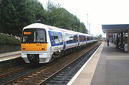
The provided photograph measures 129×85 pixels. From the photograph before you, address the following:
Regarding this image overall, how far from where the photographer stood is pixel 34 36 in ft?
43.3

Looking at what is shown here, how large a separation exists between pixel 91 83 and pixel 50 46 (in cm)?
603

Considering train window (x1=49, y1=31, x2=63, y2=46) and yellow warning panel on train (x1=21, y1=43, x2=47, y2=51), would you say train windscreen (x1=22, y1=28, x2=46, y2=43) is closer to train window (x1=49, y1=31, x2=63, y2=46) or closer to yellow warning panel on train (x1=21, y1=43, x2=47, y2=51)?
yellow warning panel on train (x1=21, y1=43, x2=47, y2=51)

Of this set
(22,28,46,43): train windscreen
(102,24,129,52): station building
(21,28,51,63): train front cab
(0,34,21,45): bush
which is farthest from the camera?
(102,24,129,52): station building

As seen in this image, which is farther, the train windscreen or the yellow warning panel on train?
the train windscreen

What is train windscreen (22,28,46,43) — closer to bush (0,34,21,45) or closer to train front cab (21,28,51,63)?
train front cab (21,28,51,63)

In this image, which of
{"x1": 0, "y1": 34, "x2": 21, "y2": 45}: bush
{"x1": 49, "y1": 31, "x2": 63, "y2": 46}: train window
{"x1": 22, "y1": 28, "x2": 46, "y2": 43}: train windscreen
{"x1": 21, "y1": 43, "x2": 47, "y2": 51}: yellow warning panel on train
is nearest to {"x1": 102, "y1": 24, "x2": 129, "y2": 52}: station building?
{"x1": 49, "y1": 31, "x2": 63, "y2": 46}: train window

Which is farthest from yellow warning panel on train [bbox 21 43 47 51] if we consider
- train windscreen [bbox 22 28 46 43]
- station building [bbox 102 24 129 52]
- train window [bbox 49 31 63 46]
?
station building [bbox 102 24 129 52]

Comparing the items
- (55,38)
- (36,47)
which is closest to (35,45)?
(36,47)

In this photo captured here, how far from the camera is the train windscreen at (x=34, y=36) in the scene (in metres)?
13.1

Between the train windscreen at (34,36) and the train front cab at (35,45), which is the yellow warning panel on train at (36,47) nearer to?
the train front cab at (35,45)

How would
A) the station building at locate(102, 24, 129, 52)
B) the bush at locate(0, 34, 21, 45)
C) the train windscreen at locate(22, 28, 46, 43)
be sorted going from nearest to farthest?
1. the train windscreen at locate(22, 28, 46, 43)
2. the bush at locate(0, 34, 21, 45)
3. the station building at locate(102, 24, 129, 52)

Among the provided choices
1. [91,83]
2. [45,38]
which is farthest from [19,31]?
[91,83]

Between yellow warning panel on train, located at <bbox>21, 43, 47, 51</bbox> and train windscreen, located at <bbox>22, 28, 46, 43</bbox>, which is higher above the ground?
train windscreen, located at <bbox>22, 28, 46, 43</bbox>

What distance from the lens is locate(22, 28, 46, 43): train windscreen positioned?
43.1 ft
